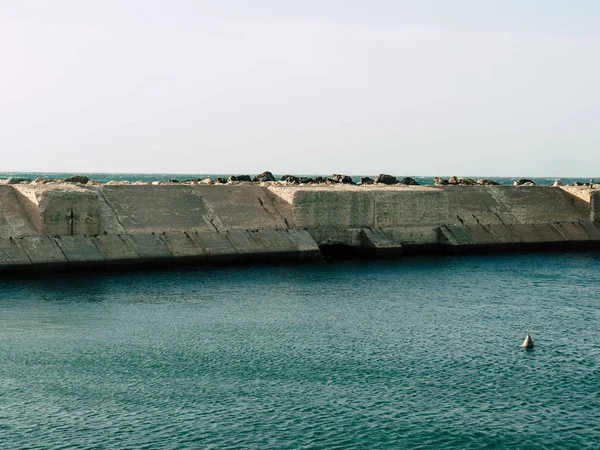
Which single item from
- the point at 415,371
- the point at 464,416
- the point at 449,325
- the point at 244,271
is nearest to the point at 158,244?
the point at 244,271

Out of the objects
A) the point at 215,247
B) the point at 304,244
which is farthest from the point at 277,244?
the point at 215,247

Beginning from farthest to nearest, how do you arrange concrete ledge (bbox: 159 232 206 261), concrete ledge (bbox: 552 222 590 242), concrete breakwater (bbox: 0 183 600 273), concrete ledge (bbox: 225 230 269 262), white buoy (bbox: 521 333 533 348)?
concrete ledge (bbox: 552 222 590 242), concrete ledge (bbox: 225 230 269 262), concrete ledge (bbox: 159 232 206 261), concrete breakwater (bbox: 0 183 600 273), white buoy (bbox: 521 333 533 348)

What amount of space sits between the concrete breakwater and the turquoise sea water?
3246 millimetres

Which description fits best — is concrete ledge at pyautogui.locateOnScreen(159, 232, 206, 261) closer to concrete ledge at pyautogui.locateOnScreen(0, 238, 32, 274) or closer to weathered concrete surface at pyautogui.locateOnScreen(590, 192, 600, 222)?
concrete ledge at pyautogui.locateOnScreen(0, 238, 32, 274)

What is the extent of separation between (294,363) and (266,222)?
23.0m

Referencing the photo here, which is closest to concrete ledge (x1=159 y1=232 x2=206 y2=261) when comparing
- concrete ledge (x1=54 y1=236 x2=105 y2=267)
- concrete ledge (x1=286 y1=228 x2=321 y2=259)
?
concrete ledge (x1=54 y1=236 x2=105 y2=267)

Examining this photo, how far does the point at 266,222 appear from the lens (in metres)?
45.3

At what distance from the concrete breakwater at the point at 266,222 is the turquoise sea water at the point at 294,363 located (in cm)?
325

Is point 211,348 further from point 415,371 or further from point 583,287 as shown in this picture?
point 583,287

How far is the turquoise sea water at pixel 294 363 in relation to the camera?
17.6m

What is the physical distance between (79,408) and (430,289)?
758 inches

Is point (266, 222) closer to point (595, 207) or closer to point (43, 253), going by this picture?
point (43, 253)

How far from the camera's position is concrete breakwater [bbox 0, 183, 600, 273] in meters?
38.8

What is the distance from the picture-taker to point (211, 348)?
79.4 ft
